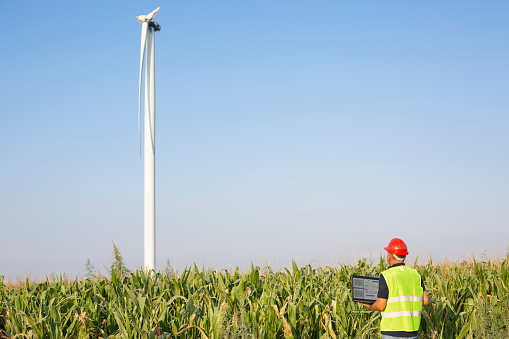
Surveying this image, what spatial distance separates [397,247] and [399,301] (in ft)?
2.55

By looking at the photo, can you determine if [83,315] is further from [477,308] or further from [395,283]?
[477,308]

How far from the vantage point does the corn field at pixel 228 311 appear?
7734 millimetres

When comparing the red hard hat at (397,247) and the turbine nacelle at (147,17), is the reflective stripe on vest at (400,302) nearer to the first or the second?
the red hard hat at (397,247)

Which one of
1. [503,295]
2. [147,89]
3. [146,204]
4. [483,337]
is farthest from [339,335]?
[147,89]

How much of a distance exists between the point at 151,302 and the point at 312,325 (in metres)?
3.06

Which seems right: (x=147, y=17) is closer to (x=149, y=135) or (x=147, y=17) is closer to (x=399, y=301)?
(x=149, y=135)

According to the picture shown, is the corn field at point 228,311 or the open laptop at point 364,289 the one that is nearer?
the open laptop at point 364,289

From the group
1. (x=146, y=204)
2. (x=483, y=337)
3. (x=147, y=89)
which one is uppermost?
(x=147, y=89)

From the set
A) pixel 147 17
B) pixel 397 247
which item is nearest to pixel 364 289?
pixel 397 247

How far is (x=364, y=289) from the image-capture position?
7121 millimetres

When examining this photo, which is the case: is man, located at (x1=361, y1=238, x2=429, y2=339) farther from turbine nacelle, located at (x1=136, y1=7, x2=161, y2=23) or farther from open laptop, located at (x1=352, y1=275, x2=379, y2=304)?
turbine nacelle, located at (x1=136, y1=7, x2=161, y2=23)

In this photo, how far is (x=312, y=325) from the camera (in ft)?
27.7

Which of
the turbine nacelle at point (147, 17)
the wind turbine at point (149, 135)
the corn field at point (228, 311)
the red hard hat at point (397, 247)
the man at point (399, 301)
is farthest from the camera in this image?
the turbine nacelle at point (147, 17)

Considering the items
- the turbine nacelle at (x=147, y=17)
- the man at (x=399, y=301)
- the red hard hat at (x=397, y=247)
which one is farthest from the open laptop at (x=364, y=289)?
the turbine nacelle at (x=147, y=17)
